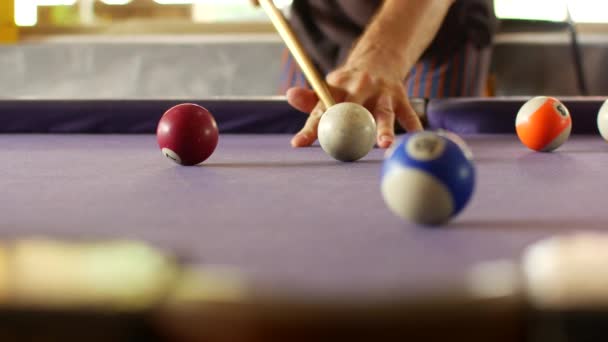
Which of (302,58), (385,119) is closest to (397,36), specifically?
(302,58)

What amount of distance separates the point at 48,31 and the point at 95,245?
4.70 metres

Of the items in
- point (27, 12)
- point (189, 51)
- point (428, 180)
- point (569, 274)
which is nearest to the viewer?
point (569, 274)

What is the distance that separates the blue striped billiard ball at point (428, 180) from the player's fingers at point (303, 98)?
3.56 feet

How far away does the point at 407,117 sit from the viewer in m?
1.91

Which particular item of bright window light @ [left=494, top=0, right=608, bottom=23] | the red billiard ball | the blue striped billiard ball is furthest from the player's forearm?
bright window light @ [left=494, top=0, right=608, bottom=23]

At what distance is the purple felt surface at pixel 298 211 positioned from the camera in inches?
23.9

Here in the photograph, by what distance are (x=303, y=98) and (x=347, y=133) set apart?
484mm

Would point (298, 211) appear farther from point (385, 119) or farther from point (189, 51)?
point (189, 51)

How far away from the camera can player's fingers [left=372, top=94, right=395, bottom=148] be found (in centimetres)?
176

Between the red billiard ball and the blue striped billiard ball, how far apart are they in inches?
26.6

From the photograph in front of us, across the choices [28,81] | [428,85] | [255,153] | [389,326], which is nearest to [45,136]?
[255,153]

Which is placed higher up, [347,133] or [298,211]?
[298,211]

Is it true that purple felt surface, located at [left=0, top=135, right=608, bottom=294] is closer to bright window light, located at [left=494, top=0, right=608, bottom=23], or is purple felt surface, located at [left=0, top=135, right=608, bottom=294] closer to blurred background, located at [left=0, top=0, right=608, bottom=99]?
blurred background, located at [left=0, top=0, right=608, bottom=99]

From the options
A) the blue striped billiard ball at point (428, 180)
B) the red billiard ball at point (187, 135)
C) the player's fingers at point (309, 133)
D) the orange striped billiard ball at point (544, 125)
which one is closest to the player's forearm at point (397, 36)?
the player's fingers at point (309, 133)
